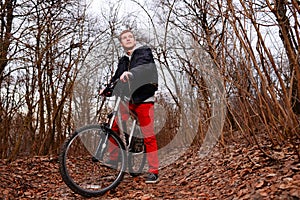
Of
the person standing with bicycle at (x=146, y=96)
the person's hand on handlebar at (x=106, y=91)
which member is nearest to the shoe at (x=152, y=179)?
the person standing with bicycle at (x=146, y=96)

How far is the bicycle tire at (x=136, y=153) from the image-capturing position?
3523 millimetres

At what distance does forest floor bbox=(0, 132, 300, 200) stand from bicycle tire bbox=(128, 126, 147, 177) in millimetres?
141

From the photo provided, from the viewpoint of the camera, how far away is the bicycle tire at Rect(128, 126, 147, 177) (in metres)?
3.52

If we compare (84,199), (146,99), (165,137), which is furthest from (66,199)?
(165,137)

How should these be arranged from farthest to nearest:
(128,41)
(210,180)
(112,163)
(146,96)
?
(128,41), (146,96), (112,163), (210,180)

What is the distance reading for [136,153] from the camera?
11.8 feet

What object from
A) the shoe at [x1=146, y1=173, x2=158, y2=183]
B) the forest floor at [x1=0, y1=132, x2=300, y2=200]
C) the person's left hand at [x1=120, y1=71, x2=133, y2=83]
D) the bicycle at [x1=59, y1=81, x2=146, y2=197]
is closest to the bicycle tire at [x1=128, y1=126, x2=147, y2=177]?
the bicycle at [x1=59, y1=81, x2=146, y2=197]

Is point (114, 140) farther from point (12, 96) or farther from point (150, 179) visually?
point (12, 96)

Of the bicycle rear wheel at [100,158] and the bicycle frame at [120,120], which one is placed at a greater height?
the bicycle frame at [120,120]

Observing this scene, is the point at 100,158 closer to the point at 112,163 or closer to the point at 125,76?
the point at 112,163

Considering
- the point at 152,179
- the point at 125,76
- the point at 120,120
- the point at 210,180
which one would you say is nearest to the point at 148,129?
A: the point at 120,120

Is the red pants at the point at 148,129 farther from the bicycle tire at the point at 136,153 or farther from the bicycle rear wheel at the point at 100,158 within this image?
the bicycle rear wheel at the point at 100,158

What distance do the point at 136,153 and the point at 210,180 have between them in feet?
3.24

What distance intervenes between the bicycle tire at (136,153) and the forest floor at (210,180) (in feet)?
0.46
